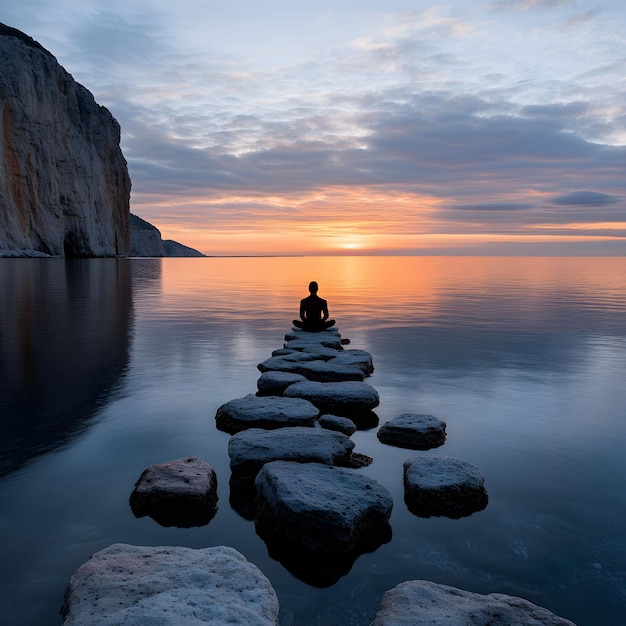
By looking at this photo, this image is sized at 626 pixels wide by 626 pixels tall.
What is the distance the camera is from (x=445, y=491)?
16.0 ft

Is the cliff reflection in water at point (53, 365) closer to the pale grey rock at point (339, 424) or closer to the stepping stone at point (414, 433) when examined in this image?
the pale grey rock at point (339, 424)

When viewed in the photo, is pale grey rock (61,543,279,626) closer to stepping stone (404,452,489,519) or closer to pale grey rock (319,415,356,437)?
stepping stone (404,452,489,519)

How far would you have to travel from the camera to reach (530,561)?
4.11 meters

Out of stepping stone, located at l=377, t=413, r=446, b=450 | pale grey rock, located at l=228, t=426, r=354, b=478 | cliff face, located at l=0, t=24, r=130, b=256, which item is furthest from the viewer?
cliff face, located at l=0, t=24, r=130, b=256

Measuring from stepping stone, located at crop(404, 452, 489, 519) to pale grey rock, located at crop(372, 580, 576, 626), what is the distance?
4.54 feet

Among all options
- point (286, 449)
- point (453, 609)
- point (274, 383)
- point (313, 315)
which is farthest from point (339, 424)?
point (313, 315)

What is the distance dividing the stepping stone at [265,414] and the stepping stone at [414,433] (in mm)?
978

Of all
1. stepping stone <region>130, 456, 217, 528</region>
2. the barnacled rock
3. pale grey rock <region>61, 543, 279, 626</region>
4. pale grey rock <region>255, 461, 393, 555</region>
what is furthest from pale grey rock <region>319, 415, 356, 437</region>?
pale grey rock <region>61, 543, 279, 626</region>

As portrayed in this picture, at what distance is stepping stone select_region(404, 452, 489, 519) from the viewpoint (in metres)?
4.84

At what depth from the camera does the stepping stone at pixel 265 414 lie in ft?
21.9

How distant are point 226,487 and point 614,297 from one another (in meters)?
31.4

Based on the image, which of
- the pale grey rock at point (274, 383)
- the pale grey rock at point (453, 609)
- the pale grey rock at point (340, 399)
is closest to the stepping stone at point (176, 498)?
the pale grey rock at point (453, 609)

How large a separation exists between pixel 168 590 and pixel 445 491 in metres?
2.73

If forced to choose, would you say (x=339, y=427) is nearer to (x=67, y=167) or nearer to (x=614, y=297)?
(x=614, y=297)
